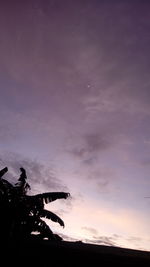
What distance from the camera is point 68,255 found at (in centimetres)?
800

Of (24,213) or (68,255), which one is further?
(24,213)

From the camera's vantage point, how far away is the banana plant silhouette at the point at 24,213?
11.3 meters

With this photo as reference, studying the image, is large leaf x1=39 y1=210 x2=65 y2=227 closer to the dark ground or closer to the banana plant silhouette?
the banana plant silhouette

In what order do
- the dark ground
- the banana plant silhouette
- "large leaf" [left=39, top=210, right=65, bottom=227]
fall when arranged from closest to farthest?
the dark ground
the banana plant silhouette
"large leaf" [left=39, top=210, right=65, bottom=227]

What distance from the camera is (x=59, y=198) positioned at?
1273cm

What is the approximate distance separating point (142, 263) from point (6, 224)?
6135 mm

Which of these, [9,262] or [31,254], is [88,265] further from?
[9,262]

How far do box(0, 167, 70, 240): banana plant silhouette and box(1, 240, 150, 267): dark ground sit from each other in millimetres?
2085

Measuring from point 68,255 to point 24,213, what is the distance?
438cm

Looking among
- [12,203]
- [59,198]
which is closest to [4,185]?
[12,203]

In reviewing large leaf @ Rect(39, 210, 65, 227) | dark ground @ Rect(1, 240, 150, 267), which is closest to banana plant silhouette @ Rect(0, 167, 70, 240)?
large leaf @ Rect(39, 210, 65, 227)

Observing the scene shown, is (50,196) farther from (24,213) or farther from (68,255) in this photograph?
(68,255)

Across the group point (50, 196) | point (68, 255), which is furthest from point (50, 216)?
point (68, 255)

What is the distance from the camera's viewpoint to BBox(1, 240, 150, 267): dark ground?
24.3ft
